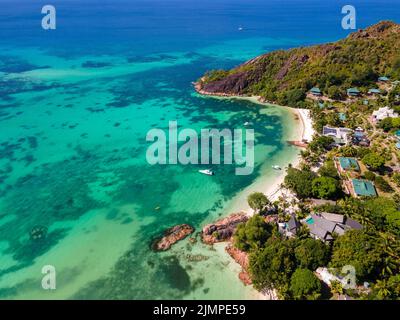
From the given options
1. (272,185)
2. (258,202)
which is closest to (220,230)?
(258,202)

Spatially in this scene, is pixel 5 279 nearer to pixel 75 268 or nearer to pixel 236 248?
pixel 75 268

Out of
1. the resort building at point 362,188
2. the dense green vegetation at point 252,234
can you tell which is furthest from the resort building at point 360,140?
the dense green vegetation at point 252,234

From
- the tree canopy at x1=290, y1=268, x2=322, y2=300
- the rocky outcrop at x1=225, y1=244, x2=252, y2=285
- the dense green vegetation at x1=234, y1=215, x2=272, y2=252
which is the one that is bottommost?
the rocky outcrop at x1=225, y1=244, x2=252, y2=285

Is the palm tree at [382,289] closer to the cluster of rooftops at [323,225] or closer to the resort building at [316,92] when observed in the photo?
the cluster of rooftops at [323,225]

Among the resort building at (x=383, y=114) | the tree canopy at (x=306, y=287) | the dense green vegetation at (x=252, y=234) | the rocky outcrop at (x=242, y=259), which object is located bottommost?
the rocky outcrop at (x=242, y=259)

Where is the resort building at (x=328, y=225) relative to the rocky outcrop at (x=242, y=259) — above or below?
above

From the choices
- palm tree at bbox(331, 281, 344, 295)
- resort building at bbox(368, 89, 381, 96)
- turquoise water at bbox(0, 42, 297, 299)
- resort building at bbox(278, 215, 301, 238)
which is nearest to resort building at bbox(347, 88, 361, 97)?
resort building at bbox(368, 89, 381, 96)

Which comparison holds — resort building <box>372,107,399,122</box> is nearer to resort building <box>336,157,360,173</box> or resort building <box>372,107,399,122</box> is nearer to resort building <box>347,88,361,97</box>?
resort building <box>347,88,361,97</box>
